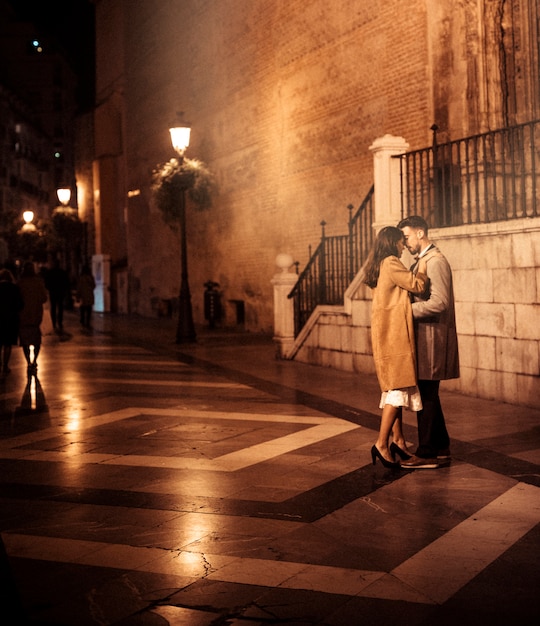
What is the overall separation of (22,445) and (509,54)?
948cm

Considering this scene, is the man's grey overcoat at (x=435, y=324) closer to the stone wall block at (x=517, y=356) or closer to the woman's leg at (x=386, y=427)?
the woman's leg at (x=386, y=427)

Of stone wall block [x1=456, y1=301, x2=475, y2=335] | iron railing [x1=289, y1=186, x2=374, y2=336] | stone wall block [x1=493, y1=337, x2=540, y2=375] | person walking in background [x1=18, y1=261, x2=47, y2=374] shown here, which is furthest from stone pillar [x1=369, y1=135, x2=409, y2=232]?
person walking in background [x1=18, y1=261, x2=47, y2=374]

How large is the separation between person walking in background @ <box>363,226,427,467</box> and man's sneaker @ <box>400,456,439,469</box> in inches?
3.5

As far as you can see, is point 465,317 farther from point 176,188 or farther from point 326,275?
point 176,188

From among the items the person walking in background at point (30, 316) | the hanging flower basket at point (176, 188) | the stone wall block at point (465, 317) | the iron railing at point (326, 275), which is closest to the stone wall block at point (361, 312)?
the iron railing at point (326, 275)

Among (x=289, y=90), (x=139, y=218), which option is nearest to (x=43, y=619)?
(x=289, y=90)

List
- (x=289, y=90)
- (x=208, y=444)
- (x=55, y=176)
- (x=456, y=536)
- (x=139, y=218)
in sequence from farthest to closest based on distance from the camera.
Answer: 1. (x=55, y=176)
2. (x=139, y=218)
3. (x=289, y=90)
4. (x=208, y=444)
5. (x=456, y=536)

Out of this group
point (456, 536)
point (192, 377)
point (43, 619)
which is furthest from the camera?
point (192, 377)

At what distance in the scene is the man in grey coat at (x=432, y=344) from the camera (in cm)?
688

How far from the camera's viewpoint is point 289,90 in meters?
20.6

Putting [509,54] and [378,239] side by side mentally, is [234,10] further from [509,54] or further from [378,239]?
[378,239]

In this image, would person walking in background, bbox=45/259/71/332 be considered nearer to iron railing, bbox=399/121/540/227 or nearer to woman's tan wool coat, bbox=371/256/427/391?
iron railing, bbox=399/121/540/227

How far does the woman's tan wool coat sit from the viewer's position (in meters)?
6.73

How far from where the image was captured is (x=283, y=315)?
15977 millimetres
